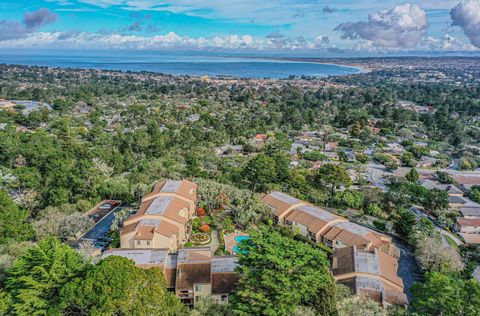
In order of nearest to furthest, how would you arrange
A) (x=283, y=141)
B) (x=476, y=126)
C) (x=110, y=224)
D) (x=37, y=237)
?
1. (x=37, y=237)
2. (x=110, y=224)
3. (x=283, y=141)
4. (x=476, y=126)

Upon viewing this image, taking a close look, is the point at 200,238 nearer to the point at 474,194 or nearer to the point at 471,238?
the point at 471,238

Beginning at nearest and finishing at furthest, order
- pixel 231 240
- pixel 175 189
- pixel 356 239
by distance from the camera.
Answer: pixel 356 239 → pixel 231 240 → pixel 175 189

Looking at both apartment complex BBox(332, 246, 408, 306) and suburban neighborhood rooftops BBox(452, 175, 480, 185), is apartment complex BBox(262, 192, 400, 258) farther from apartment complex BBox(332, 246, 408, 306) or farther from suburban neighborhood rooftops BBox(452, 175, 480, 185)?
suburban neighborhood rooftops BBox(452, 175, 480, 185)

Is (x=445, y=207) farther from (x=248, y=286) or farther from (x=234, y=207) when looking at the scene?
(x=248, y=286)

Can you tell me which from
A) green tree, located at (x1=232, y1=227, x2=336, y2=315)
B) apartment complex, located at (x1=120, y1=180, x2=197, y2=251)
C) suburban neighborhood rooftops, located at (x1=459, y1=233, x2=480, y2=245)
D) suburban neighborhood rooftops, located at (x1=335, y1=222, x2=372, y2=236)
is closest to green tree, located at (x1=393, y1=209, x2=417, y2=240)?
suburban neighborhood rooftops, located at (x1=335, y1=222, x2=372, y2=236)

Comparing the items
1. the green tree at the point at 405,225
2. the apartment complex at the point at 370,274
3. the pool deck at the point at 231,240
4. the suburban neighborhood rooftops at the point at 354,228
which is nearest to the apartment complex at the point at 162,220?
the pool deck at the point at 231,240

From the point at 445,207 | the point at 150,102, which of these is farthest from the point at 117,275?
the point at 150,102

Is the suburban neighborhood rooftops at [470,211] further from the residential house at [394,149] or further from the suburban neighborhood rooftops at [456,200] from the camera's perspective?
the residential house at [394,149]

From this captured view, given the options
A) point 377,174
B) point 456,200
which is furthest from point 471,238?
point 377,174
